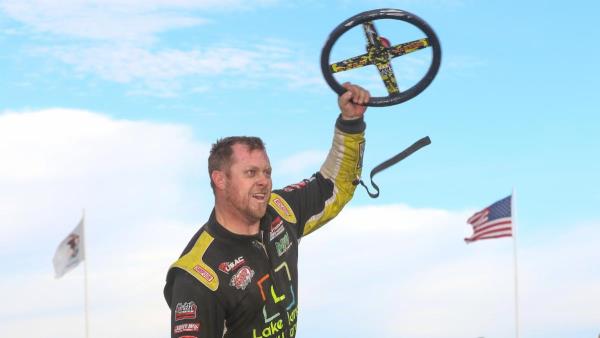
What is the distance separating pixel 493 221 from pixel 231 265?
1752 centimetres

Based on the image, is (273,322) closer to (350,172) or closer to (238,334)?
(238,334)

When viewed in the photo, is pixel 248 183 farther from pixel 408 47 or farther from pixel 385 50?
pixel 408 47

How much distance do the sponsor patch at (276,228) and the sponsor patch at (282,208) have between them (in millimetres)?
100

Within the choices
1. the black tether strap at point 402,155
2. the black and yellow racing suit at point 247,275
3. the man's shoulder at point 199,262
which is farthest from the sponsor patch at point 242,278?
the black tether strap at point 402,155

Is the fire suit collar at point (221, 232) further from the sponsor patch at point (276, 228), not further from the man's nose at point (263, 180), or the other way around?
the man's nose at point (263, 180)

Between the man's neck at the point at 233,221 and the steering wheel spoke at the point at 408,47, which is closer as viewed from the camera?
the steering wheel spoke at the point at 408,47

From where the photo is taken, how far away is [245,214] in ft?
24.5

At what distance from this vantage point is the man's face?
7.32 metres

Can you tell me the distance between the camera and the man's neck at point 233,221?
7.54 meters

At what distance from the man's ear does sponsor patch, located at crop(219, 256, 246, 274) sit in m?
0.60

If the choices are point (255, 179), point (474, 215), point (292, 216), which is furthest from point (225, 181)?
point (474, 215)

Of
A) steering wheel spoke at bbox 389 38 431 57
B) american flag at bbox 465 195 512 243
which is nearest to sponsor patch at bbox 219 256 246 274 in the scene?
steering wheel spoke at bbox 389 38 431 57

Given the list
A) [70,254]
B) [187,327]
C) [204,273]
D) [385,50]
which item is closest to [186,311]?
[187,327]

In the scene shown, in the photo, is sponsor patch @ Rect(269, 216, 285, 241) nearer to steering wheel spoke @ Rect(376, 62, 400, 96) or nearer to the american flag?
steering wheel spoke @ Rect(376, 62, 400, 96)
